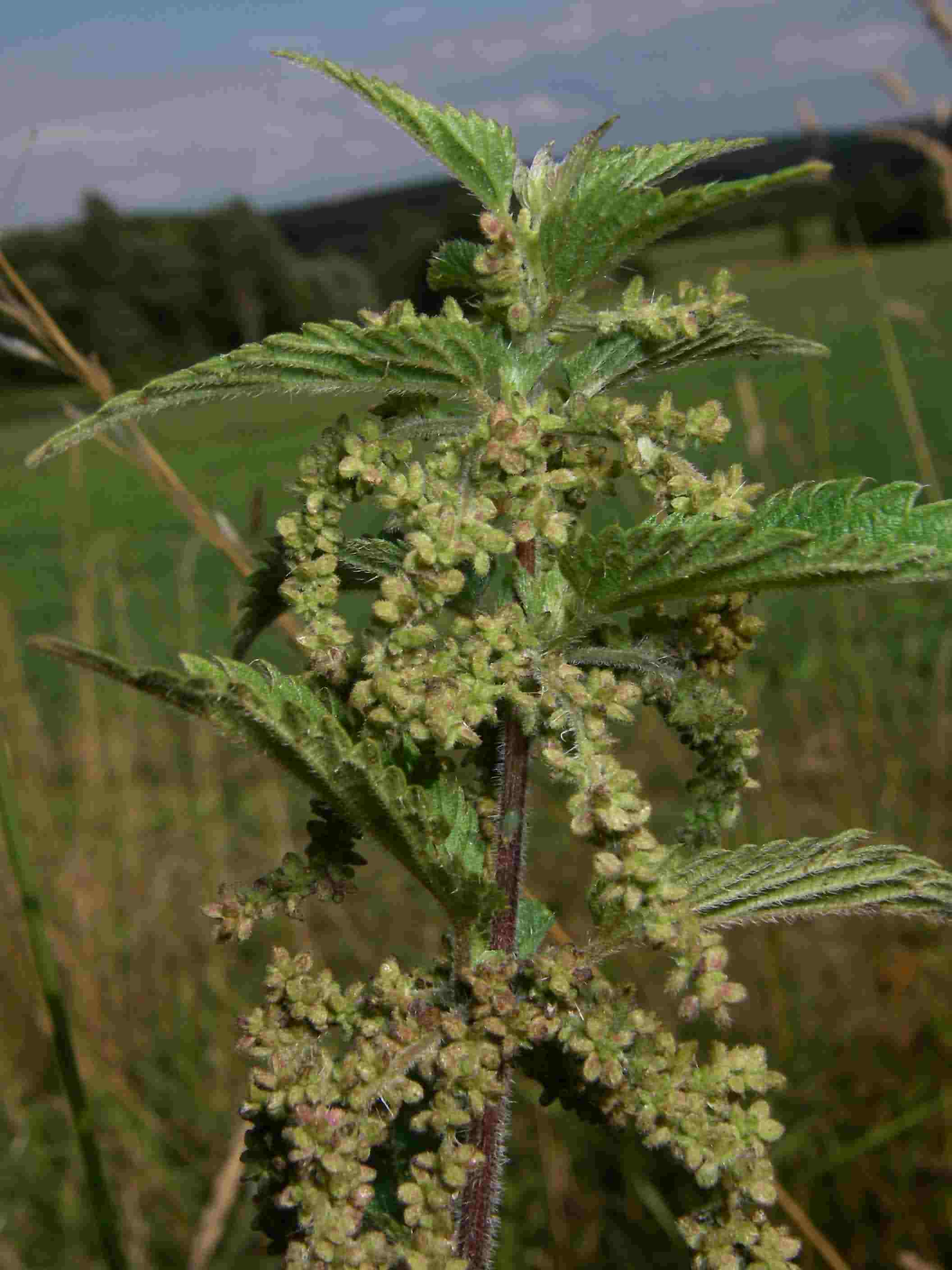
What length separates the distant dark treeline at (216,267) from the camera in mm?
25391

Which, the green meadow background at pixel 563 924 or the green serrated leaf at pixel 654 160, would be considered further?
the green meadow background at pixel 563 924

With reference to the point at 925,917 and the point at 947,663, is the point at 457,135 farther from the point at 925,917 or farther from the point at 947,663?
the point at 947,663

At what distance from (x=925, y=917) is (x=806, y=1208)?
196 cm

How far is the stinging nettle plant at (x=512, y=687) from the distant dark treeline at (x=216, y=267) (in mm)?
22166

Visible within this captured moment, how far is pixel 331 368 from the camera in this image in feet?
2.67

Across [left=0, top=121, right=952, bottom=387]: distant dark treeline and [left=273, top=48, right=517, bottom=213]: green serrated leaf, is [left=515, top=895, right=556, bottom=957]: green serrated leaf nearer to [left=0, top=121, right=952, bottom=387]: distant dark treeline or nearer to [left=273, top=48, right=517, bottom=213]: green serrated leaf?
[left=273, top=48, right=517, bottom=213]: green serrated leaf

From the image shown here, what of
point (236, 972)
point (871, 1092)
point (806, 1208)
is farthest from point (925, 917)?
point (236, 972)

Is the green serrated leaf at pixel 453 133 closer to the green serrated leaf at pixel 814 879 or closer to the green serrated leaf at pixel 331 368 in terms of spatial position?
the green serrated leaf at pixel 331 368

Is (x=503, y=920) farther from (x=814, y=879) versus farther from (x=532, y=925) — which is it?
(x=814, y=879)

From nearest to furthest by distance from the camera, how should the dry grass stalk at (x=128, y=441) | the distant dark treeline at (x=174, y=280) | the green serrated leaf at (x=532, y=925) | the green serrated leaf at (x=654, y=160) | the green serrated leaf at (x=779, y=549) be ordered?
the green serrated leaf at (x=779, y=549) < the green serrated leaf at (x=654, y=160) < the green serrated leaf at (x=532, y=925) < the dry grass stalk at (x=128, y=441) < the distant dark treeline at (x=174, y=280)

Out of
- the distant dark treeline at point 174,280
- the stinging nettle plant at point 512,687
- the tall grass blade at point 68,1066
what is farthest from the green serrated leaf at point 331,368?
the distant dark treeline at point 174,280

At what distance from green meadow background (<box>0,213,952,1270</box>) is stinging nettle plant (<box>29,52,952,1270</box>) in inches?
5.0

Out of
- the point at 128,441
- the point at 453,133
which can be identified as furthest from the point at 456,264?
the point at 128,441

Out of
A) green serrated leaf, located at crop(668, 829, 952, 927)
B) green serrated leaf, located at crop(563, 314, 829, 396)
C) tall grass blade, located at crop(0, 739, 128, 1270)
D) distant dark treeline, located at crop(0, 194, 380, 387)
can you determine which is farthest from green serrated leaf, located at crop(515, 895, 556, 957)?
distant dark treeline, located at crop(0, 194, 380, 387)
